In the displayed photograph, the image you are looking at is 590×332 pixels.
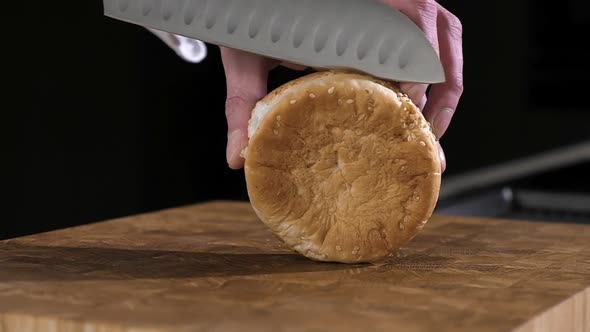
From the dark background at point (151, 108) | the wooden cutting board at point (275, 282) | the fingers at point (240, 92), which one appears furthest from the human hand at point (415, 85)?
the dark background at point (151, 108)

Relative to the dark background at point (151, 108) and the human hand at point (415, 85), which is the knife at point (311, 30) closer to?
the human hand at point (415, 85)

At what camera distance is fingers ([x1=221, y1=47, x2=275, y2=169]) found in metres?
1.27

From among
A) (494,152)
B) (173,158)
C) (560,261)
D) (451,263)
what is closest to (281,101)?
(451,263)

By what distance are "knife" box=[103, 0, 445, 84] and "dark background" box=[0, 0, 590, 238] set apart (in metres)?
1.48

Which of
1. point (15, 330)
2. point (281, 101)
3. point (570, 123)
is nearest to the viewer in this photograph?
point (15, 330)

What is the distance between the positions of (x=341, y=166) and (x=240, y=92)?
0.68 ft

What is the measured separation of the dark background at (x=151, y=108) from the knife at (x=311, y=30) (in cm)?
148

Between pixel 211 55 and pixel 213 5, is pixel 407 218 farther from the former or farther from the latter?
pixel 211 55

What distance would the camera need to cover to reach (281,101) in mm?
1181

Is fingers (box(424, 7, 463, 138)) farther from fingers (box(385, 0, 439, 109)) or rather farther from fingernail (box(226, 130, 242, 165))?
fingernail (box(226, 130, 242, 165))

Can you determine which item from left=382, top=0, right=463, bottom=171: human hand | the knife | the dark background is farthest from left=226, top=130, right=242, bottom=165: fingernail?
the dark background

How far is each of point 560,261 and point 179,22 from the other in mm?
602

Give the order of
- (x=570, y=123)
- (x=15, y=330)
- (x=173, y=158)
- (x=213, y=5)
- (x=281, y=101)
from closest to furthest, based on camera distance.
→ (x=15, y=330) → (x=281, y=101) → (x=213, y=5) → (x=173, y=158) → (x=570, y=123)

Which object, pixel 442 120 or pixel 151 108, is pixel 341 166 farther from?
pixel 151 108
